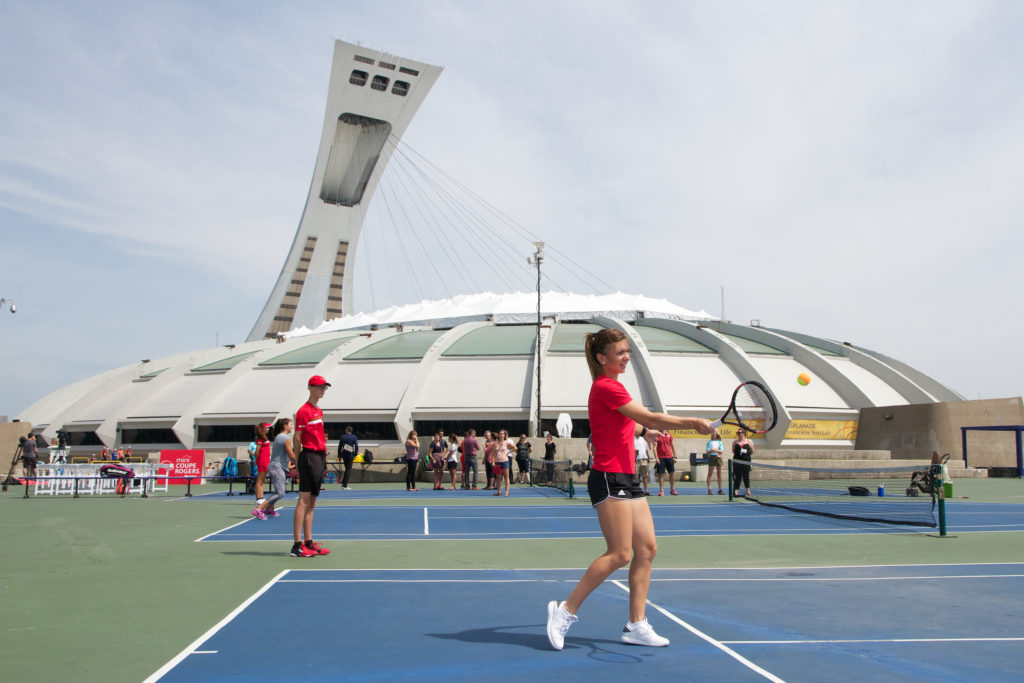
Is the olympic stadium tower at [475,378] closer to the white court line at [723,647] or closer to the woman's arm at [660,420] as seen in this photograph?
the white court line at [723,647]

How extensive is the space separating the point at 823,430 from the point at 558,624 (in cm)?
3428

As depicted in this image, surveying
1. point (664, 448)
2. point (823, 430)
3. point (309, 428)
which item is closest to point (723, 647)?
point (309, 428)

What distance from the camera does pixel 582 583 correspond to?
5.04m

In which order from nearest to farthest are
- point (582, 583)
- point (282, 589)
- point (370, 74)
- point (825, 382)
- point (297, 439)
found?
point (582, 583) → point (282, 589) → point (297, 439) → point (825, 382) → point (370, 74)

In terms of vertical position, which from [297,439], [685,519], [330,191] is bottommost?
[685,519]

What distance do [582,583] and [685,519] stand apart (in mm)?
9407

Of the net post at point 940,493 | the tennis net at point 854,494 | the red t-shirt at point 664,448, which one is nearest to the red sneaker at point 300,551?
the tennis net at point 854,494

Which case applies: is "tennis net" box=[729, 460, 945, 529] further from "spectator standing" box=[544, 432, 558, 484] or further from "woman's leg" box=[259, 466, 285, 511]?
"woman's leg" box=[259, 466, 285, 511]

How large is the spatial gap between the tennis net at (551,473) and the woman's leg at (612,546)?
16310mm

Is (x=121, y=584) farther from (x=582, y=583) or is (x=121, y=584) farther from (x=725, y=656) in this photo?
(x=725, y=656)

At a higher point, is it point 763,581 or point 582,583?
point 582,583

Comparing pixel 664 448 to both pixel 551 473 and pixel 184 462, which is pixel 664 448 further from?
pixel 184 462

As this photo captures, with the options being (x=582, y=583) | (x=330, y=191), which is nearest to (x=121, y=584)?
(x=582, y=583)

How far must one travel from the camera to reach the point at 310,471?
8930 millimetres
